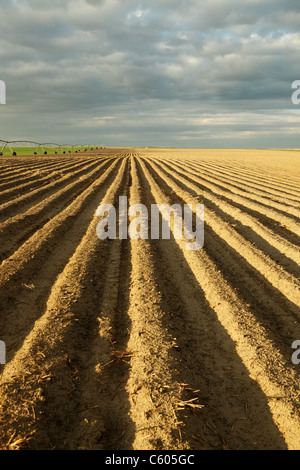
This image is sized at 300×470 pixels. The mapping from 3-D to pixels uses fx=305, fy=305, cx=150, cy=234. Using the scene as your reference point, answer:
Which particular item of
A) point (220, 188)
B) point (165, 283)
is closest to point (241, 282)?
point (165, 283)

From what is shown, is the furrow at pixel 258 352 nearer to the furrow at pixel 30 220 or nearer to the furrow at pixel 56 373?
the furrow at pixel 56 373

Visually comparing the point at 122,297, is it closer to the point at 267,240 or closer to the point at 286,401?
the point at 286,401

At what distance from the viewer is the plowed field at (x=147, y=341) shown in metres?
2.47

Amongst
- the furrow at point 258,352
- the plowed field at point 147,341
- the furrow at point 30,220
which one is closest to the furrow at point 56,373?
the plowed field at point 147,341

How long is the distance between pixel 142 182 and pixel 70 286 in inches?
419

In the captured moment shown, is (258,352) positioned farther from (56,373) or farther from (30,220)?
(30,220)

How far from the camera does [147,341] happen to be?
3.37m

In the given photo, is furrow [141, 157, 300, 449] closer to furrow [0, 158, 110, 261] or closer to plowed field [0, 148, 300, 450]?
plowed field [0, 148, 300, 450]

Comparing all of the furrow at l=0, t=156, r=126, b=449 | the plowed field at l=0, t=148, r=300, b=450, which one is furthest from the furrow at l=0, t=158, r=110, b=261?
the furrow at l=0, t=156, r=126, b=449

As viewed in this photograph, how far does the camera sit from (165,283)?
15.9ft

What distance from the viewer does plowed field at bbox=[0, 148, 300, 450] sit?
8.12ft
